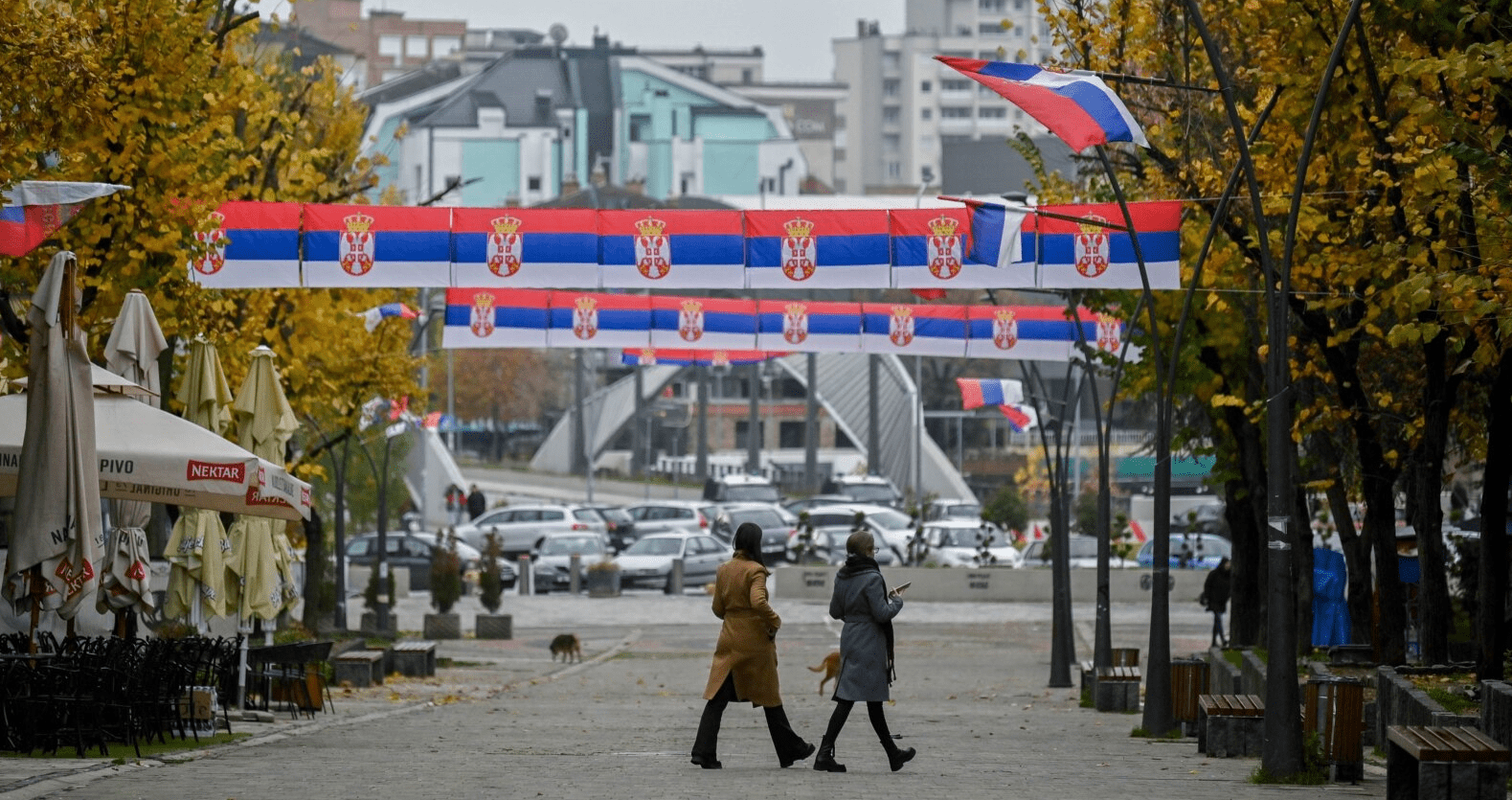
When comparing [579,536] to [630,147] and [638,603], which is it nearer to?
[638,603]

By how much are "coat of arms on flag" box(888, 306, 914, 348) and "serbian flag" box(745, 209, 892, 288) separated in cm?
811

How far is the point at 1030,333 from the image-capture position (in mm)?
29891

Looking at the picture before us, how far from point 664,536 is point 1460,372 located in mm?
34150

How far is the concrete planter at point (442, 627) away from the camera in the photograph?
34.0 m

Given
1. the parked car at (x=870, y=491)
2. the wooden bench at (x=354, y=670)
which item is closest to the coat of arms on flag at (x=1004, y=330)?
the wooden bench at (x=354, y=670)

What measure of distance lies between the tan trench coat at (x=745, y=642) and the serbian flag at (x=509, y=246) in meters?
9.29

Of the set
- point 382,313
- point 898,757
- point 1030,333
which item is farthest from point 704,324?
point 898,757

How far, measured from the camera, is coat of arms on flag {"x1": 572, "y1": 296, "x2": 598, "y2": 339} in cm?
3005

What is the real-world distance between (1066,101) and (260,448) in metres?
7.27

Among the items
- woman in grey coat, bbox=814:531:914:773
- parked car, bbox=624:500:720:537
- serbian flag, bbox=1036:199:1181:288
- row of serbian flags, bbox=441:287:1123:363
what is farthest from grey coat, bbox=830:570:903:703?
parked car, bbox=624:500:720:537

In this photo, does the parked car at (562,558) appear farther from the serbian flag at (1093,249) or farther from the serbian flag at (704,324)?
the serbian flag at (1093,249)

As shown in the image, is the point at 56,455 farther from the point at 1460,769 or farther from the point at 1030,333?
the point at 1030,333

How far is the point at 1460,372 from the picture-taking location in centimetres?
1567

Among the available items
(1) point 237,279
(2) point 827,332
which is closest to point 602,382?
(2) point 827,332
